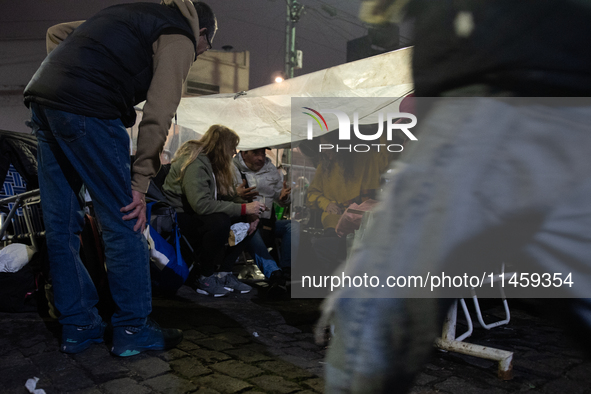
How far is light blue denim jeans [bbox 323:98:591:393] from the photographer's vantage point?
792 millimetres

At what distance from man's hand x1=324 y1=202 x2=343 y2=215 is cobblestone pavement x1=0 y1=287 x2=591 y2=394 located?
184 cm

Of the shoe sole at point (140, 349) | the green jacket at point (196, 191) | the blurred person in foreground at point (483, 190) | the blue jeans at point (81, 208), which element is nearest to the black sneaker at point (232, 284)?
the green jacket at point (196, 191)

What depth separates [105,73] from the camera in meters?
2.19

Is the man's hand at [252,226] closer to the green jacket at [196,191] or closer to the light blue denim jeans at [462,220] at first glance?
the green jacket at [196,191]

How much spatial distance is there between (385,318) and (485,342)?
2.29 meters

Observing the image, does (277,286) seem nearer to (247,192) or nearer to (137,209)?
(247,192)

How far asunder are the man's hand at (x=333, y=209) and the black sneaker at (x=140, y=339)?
2.65m

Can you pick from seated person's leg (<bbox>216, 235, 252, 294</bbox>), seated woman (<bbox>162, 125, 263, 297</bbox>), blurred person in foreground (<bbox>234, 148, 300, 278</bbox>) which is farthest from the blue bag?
blurred person in foreground (<bbox>234, 148, 300, 278</bbox>)

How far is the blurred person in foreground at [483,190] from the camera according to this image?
79 centimetres

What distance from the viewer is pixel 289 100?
236 inches

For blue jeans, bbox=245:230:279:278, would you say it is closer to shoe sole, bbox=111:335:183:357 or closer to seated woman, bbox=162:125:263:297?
seated woman, bbox=162:125:263:297

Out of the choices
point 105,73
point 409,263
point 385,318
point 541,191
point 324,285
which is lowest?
point 324,285

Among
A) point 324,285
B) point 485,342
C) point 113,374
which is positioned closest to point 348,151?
point 324,285

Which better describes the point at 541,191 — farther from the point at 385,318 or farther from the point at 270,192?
the point at 270,192
